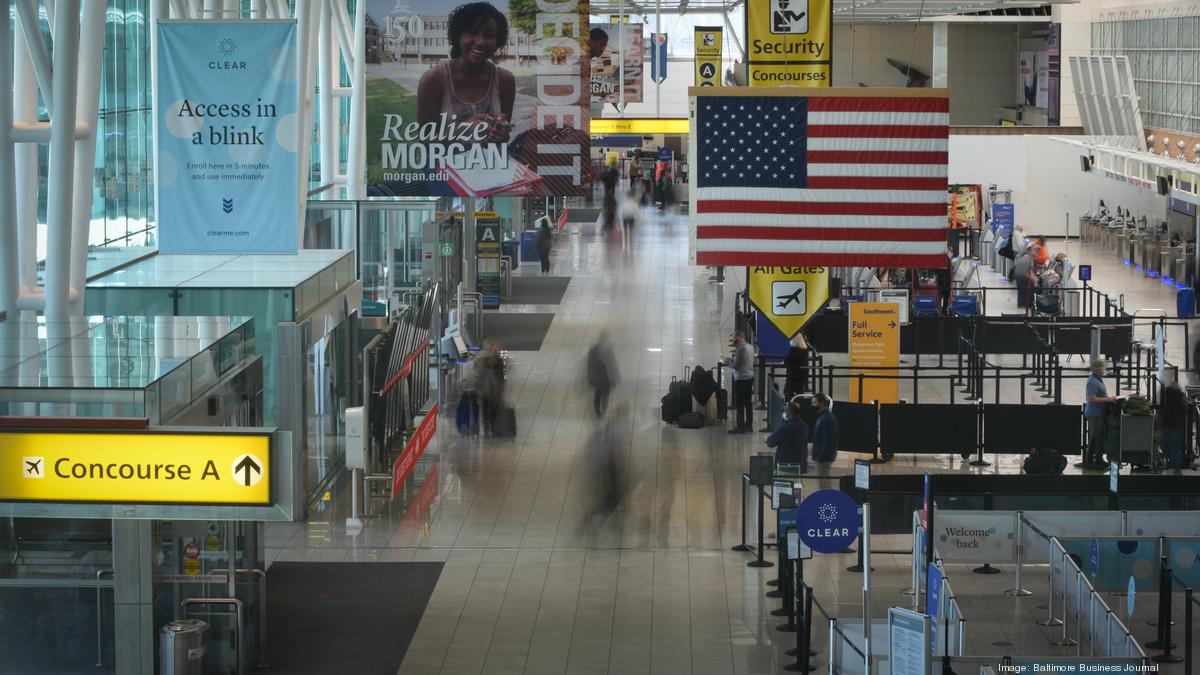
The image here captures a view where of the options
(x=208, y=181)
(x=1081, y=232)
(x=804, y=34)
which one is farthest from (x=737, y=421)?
(x=1081, y=232)

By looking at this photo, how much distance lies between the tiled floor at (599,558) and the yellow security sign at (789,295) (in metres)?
2.35

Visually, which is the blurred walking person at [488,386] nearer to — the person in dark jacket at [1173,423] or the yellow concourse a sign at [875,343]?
the yellow concourse a sign at [875,343]

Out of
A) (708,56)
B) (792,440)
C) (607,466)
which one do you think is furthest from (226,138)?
(708,56)

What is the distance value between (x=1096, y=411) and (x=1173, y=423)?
914 mm

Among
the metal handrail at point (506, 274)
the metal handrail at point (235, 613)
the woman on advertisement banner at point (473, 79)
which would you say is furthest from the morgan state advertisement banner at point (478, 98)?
the metal handrail at point (506, 274)

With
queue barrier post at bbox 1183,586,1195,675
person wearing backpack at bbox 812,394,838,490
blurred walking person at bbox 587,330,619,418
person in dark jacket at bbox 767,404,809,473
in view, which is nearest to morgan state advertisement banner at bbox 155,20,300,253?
person in dark jacket at bbox 767,404,809,473

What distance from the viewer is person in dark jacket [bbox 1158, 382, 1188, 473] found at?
746 inches

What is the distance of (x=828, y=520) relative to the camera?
41.7ft

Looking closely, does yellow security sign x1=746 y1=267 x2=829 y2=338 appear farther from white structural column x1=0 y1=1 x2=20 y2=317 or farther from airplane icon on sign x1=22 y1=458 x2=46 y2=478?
airplane icon on sign x1=22 y1=458 x2=46 y2=478

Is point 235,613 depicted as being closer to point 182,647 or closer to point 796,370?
point 182,647

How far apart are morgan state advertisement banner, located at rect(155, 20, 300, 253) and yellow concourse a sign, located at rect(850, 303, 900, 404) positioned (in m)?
9.39

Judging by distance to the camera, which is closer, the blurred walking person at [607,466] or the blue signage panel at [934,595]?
the blue signage panel at [934,595]

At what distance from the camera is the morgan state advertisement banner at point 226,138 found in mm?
14727

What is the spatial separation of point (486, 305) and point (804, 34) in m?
18.4
